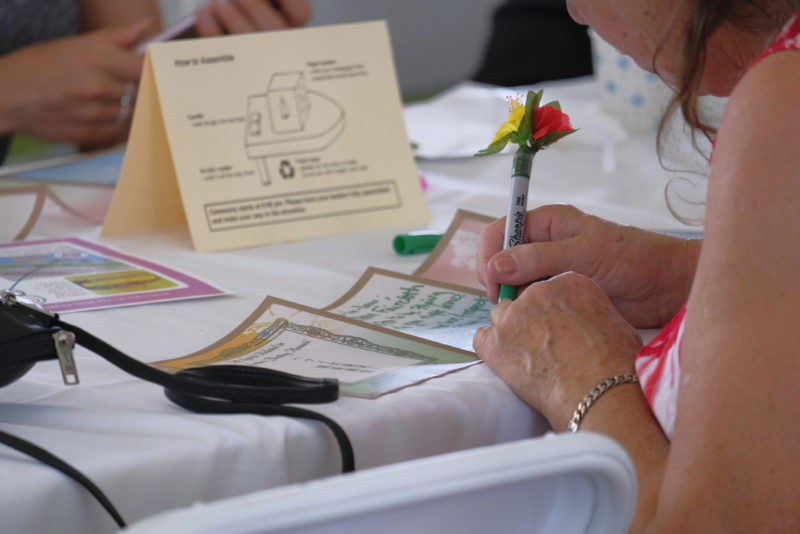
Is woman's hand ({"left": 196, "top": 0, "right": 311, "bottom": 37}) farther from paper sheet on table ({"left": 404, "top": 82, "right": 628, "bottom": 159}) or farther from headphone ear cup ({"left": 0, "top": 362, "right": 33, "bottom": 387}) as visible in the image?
headphone ear cup ({"left": 0, "top": 362, "right": 33, "bottom": 387})

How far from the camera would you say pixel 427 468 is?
0.40 meters

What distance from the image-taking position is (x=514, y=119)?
2.68 ft

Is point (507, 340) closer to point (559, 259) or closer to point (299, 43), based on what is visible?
point (559, 259)

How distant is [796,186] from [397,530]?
11.0 inches

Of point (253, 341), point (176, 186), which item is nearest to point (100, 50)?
point (176, 186)

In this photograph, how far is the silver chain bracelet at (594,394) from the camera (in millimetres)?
679

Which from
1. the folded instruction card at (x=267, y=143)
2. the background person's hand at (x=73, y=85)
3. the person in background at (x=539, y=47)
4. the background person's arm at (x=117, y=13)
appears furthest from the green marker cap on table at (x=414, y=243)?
the person in background at (x=539, y=47)

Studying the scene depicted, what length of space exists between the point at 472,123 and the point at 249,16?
0.42 m

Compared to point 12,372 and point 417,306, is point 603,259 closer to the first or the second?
point 417,306

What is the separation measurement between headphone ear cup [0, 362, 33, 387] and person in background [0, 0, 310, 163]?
0.85 meters

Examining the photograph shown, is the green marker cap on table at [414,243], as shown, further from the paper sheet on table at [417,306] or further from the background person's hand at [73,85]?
the background person's hand at [73,85]

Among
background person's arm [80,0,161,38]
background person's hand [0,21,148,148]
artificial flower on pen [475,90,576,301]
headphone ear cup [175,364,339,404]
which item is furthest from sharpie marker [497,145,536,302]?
background person's arm [80,0,161,38]

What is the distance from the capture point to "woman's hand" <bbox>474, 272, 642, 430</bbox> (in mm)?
706

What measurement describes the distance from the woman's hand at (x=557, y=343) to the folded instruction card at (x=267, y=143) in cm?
42
